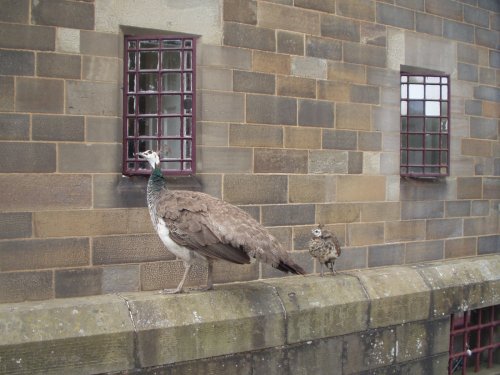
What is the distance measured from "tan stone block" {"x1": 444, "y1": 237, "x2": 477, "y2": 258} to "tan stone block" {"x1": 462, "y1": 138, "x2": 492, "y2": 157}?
3.48ft

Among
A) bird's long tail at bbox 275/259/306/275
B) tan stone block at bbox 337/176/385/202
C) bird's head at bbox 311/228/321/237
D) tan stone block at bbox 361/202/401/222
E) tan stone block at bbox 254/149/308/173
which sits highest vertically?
tan stone block at bbox 254/149/308/173

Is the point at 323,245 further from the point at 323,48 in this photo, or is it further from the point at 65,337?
the point at 65,337

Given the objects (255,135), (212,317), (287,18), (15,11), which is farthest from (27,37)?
(212,317)

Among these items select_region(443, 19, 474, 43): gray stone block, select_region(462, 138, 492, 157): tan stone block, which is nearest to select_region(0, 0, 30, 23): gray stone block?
select_region(443, 19, 474, 43): gray stone block

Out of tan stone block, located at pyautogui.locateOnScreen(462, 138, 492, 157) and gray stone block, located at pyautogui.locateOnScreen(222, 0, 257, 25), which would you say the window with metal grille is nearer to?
tan stone block, located at pyautogui.locateOnScreen(462, 138, 492, 157)

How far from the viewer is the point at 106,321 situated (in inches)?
179

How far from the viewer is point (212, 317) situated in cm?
489

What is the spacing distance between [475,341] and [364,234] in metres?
2.22

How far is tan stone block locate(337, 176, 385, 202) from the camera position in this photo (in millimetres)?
6312

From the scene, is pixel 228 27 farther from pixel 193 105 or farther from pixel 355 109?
pixel 355 109

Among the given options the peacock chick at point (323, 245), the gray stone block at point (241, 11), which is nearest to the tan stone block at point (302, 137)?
the peacock chick at point (323, 245)

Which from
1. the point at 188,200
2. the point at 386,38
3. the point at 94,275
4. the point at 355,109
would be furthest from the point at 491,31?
the point at 94,275

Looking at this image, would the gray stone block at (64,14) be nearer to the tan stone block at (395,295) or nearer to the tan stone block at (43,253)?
the tan stone block at (43,253)

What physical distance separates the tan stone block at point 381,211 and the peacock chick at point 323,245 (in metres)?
0.91
